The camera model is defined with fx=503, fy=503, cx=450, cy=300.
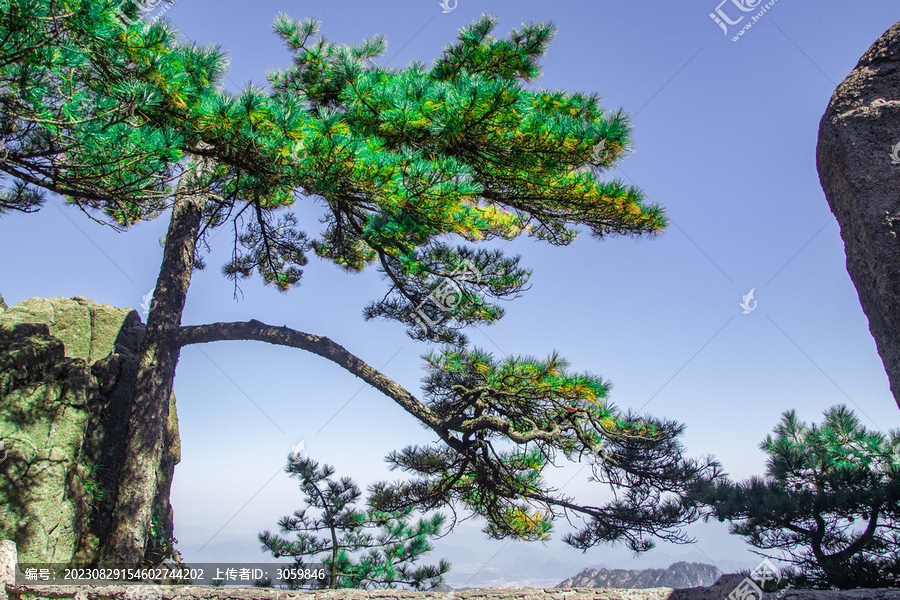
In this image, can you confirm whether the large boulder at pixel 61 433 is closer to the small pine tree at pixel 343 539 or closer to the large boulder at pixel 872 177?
the small pine tree at pixel 343 539

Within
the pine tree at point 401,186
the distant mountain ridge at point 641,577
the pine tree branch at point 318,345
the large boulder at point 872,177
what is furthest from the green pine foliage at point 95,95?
the distant mountain ridge at point 641,577

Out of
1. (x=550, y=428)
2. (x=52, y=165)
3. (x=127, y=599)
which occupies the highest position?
(x=52, y=165)

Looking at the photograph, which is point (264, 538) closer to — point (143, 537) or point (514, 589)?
point (143, 537)

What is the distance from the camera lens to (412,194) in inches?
167

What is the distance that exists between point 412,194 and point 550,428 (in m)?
2.49

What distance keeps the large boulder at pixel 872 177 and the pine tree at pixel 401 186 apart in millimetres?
1749

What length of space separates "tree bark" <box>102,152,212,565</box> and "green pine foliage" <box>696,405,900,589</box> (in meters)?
4.65

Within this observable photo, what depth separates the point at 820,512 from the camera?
326 centimetres

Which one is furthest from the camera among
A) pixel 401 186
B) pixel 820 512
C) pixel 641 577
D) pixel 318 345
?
pixel 641 577

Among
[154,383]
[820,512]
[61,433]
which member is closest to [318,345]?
[154,383]

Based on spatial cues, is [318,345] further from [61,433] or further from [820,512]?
[820,512]

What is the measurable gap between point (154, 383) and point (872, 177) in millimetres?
6000

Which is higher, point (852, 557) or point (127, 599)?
point (127, 599)

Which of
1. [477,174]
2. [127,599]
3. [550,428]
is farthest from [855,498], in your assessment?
[127,599]
